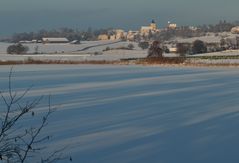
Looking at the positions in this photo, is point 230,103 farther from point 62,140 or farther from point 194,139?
point 62,140

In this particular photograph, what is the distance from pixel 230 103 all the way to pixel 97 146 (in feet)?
18.2

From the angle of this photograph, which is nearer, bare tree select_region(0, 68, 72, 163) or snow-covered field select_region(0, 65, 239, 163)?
bare tree select_region(0, 68, 72, 163)

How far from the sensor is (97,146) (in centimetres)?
585

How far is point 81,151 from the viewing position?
5.54m

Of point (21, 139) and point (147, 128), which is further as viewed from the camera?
point (147, 128)

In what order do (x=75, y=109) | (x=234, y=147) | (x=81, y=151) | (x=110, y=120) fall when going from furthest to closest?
1. (x=75, y=109)
2. (x=110, y=120)
3. (x=234, y=147)
4. (x=81, y=151)

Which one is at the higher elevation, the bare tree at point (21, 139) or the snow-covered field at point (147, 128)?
the bare tree at point (21, 139)

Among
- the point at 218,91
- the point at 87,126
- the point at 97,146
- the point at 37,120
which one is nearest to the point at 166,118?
the point at 87,126

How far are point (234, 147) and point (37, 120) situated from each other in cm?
329

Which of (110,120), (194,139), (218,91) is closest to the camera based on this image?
(194,139)

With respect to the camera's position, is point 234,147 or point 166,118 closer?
point 234,147

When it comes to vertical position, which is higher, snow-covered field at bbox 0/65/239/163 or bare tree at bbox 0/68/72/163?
bare tree at bbox 0/68/72/163

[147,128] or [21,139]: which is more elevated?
[21,139]

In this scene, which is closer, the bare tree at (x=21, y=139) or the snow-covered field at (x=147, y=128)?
the bare tree at (x=21, y=139)
